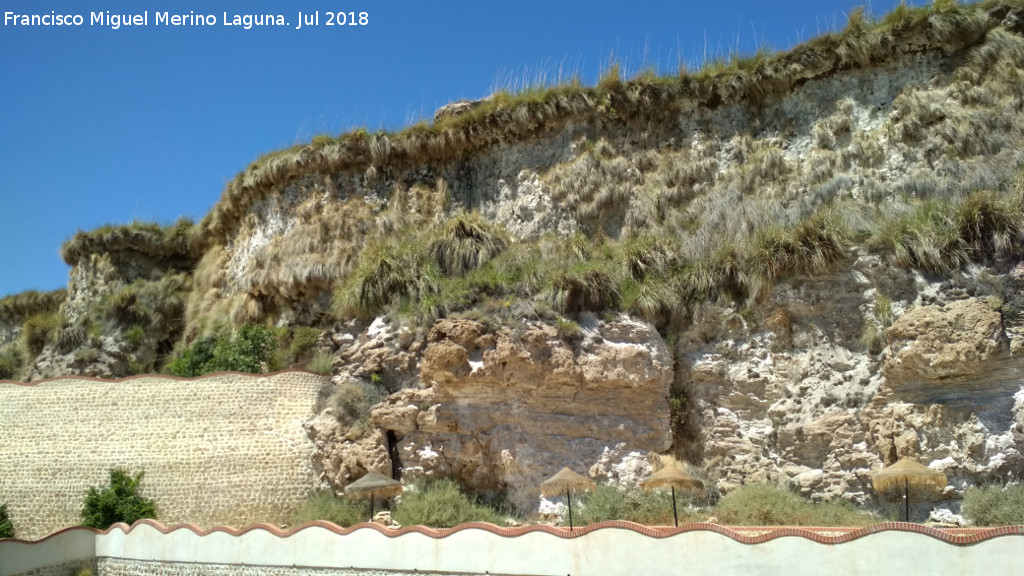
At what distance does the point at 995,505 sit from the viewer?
1304 centimetres

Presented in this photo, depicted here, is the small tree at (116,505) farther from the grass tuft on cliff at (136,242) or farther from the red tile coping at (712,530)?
the grass tuft on cliff at (136,242)

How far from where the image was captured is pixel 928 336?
14.5m

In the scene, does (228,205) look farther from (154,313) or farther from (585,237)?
(585,237)

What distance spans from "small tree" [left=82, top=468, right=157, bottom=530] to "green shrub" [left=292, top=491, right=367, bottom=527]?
2.71 meters

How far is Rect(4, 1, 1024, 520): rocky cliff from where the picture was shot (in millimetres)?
15016

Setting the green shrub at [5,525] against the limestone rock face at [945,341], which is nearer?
the limestone rock face at [945,341]

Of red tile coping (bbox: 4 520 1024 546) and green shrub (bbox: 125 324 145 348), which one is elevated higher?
green shrub (bbox: 125 324 145 348)

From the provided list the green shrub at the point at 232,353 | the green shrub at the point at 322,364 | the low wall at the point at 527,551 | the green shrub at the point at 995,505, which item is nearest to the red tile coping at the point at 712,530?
the low wall at the point at 527,551

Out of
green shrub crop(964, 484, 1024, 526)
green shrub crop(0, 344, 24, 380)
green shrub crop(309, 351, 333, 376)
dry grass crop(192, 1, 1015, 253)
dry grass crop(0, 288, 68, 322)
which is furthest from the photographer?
dry grass crop(0, 288, 68, 322)

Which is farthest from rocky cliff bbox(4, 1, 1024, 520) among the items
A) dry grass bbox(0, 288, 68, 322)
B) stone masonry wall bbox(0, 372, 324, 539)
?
dry grass bbox(0, 288, 68, 322)

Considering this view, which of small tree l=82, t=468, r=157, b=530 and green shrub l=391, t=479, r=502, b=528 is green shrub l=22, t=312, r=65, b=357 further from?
green shrub l=391, t=479, r=502, b=528

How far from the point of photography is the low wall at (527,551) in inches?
411

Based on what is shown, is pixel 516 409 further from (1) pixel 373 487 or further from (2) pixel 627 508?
(1) pixel 373 487

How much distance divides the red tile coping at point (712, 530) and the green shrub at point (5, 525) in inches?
138
